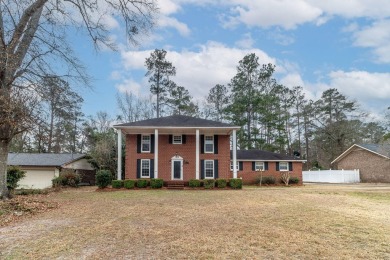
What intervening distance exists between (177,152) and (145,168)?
2899mm

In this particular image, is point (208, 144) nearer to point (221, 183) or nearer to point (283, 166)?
point (221, 183)

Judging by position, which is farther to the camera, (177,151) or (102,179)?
(177,151)

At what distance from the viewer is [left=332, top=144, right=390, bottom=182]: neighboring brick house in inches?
1247

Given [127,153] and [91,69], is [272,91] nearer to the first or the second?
[127,153]

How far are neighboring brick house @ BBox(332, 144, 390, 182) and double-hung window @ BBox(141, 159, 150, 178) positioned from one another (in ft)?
73.4

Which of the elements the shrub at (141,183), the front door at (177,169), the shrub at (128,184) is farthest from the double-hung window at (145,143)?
the shrub at (128,184)

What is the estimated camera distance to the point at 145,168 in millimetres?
24953

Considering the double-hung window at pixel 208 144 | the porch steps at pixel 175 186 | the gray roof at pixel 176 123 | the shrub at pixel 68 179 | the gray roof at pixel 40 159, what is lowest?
the porch steps at pixel 175 186

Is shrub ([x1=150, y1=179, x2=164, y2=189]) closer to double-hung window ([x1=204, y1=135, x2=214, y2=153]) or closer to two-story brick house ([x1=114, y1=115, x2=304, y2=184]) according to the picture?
two-story brick house ([x1=114, y1=115, x2=304, y2=184])

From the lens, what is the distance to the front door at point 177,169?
25.4m

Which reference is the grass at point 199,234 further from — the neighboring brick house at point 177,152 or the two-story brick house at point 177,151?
the neighboring brick house at point 177,152

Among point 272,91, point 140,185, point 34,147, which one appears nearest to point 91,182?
point 140,185

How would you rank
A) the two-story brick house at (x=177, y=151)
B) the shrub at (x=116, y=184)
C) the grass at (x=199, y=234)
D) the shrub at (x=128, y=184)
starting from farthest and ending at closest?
the two-story brick house at (x=177, y=151) < the shrub at (x=128, y=184) < the shrub at (x=116, y=184) < the grass at (x=199, y=234)

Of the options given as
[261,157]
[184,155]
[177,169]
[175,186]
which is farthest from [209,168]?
[261,157]
